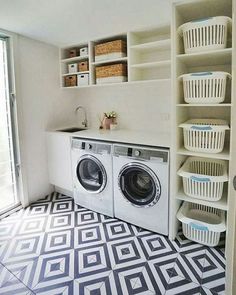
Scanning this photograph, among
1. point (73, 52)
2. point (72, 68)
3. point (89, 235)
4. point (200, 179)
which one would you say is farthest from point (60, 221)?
point (73, 52)

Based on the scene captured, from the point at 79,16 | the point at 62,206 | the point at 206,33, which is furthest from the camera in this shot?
the point at 62,206

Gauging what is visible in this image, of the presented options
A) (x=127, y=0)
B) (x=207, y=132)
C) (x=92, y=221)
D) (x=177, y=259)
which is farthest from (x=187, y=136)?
(x=92, y=221)

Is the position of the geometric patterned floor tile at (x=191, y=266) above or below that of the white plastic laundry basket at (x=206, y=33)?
below

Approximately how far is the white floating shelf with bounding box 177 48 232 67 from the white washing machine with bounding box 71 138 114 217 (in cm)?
111

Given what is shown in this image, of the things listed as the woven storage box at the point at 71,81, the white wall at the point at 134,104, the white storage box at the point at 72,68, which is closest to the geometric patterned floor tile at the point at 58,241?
the white wall at the point at 134,104

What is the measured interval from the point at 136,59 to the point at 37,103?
139cm

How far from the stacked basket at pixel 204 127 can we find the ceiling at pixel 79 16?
1.26 feet

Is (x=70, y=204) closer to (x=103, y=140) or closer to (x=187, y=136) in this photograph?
(x=103, y=140)

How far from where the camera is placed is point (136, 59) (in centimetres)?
262

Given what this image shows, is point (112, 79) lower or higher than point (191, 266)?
higher

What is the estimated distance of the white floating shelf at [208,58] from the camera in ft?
5.85

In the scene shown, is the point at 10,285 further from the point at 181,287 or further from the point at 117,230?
the point at 181,287

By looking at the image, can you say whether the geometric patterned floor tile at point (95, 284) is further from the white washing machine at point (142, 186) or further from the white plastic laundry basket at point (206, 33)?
the white plastic laundry basket at point (206, 33)

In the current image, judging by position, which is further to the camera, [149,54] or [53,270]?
[149,54]
